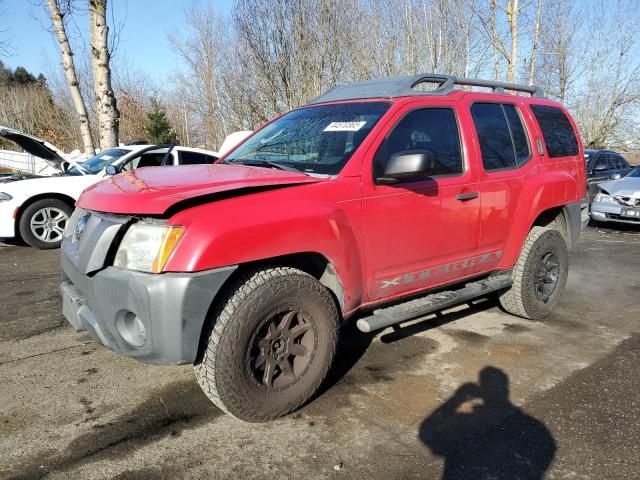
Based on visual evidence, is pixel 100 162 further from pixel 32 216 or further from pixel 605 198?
pixel 605 198

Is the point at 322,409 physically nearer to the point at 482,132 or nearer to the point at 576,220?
the point at 482,132

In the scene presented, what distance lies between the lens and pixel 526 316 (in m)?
4.57

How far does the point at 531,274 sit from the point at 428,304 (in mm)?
1393

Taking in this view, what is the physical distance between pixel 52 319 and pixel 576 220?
4962 mm

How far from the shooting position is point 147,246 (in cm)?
254

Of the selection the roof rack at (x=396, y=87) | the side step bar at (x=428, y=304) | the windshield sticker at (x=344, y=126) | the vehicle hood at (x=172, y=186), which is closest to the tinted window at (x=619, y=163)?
the roof rack at (x=396, y=87)

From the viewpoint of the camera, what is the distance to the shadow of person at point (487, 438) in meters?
2.48

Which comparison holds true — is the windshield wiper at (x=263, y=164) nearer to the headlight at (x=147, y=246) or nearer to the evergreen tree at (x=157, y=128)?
the headlight at (x=147, y=246)

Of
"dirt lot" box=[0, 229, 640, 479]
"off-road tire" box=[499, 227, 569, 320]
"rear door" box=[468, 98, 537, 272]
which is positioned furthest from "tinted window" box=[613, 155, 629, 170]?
"rear door" box=[468, 98, 537, 272]

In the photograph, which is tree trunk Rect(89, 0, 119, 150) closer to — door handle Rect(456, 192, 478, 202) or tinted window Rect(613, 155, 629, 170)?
door handle Rect(456, 192, 478, 202)

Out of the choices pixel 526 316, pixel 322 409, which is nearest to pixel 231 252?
pixel 322 409

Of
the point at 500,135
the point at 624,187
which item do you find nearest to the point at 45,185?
the point at 500,135

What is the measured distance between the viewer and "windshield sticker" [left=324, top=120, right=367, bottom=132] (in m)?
3.43

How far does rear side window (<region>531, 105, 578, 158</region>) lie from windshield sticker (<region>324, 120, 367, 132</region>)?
2.07 m
